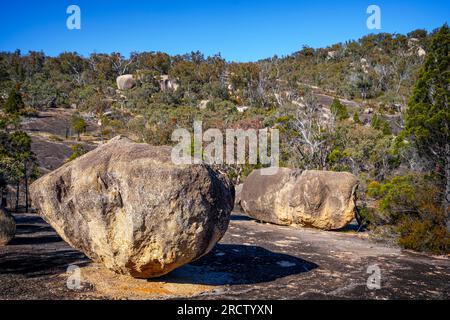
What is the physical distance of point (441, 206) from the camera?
1509 cm

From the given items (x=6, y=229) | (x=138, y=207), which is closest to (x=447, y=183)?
(x=138, y=207)

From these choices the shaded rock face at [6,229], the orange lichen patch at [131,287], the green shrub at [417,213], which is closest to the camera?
the orange lichen patch at [131,287]

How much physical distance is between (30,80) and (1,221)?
77755 millimetres

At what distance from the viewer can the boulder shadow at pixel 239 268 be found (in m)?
9.58

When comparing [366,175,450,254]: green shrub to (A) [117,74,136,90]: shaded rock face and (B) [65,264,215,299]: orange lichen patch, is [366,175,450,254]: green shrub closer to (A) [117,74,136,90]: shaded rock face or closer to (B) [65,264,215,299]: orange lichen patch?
(B) [65,264,215,299]: orange lichen patch

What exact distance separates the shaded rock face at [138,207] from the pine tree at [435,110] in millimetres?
10510

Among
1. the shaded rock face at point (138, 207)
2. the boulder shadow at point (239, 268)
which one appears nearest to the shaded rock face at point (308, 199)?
the boulder shadow at point (239, 268)

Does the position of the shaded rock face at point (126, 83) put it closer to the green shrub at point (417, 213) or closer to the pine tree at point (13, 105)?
the pine tree at point (13, 105)

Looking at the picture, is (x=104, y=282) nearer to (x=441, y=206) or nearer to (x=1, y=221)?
(x=1, y=221)

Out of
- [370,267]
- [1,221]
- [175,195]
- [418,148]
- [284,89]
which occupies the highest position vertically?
[284,89]

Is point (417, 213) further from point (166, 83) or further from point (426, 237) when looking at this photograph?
point (166, 83)
